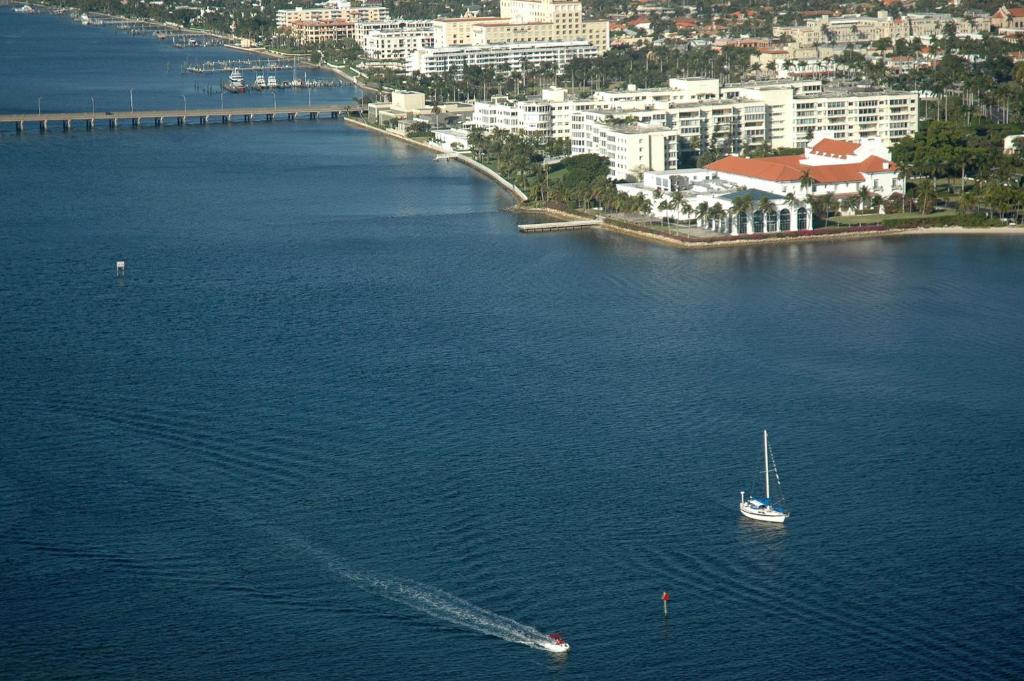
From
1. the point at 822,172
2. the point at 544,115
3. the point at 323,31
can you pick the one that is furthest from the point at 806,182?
the point at 323,31

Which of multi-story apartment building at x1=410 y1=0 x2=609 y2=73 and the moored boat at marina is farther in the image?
multi-story apartment building at x1=410 y1=0 x2=609 y2=73

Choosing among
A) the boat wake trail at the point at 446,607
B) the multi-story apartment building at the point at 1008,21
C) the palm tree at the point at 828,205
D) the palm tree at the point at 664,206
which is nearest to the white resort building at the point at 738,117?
the palm tree at the point at 664,206

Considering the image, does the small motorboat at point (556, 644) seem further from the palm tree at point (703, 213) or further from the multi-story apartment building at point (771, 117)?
the multi-story apartment building at point (771, 117)

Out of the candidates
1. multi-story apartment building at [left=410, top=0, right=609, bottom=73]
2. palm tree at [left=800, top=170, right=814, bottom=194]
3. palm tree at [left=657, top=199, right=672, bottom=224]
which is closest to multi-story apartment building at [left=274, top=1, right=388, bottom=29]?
multi-story apartment building at [left=410, top=0, right=609, bottom=73]

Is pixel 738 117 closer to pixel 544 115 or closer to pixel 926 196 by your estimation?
pixel 544 115

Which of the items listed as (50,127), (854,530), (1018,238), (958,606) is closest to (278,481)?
(854,530)

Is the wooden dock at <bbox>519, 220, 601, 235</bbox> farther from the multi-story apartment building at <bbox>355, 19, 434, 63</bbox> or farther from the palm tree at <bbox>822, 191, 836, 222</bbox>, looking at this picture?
the multi-story apartment building at <bbox>355, 19, 434, 63</bbox>
